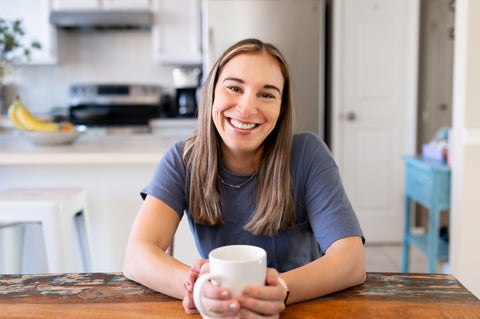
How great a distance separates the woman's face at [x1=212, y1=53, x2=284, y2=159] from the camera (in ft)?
3.59

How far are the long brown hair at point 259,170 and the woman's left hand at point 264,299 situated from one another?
386mm

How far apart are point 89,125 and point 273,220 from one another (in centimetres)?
320

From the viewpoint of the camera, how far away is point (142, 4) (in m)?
4.07

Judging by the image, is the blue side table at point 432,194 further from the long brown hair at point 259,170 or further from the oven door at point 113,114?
the oven door at point 113,114

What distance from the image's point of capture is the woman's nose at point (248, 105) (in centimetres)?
108

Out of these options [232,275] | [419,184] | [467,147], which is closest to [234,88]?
[232,275]

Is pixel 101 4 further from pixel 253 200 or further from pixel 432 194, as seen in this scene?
pixel 253 200

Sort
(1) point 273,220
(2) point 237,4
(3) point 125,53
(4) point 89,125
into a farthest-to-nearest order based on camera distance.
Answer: (3) point 125,53
(4) point 89,125
(2) point 237,4
(1) point 273,220

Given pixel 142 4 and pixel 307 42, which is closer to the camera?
pixel 307 42

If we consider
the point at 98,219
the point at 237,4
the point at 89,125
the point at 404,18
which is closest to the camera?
the point at 98,219

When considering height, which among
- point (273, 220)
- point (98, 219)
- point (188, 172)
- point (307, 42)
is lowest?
point (98, 219)

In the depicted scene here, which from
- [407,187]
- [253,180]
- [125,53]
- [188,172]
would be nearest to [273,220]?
[253,180]

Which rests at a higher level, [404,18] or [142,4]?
[142,4]

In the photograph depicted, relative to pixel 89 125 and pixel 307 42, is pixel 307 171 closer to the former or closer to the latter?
pixel 307 42
